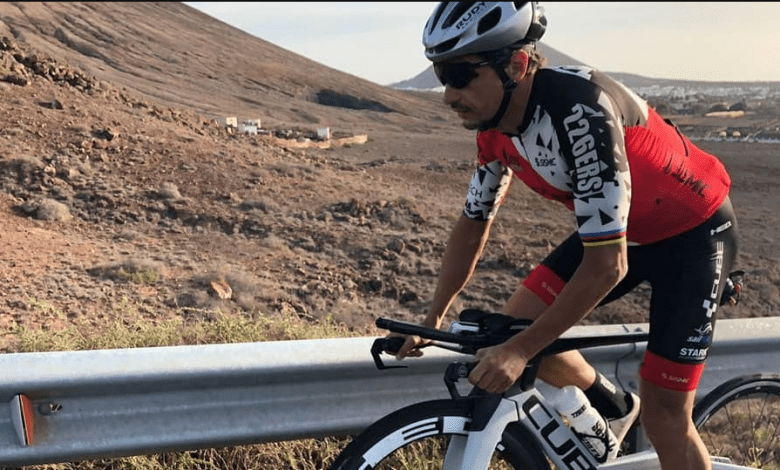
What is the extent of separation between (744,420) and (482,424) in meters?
1.69

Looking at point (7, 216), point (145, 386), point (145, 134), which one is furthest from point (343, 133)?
point (145, 386)

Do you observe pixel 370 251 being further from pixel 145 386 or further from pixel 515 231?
pixel 145 386

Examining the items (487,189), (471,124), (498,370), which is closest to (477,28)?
(471,124)

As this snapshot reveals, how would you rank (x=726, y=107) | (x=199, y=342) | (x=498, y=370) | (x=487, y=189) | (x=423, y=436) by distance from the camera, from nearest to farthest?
(x=498, y=370) < (x=423, y=436) < (x=487, y=189) < (x=199, y=342) < (x=726, y=107)

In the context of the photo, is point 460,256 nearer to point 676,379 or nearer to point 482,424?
point 482,424

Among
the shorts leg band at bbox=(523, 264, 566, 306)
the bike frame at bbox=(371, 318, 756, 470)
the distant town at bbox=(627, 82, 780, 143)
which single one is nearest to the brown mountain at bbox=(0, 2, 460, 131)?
the distant town at bbox=(627, 82, 780, 143)

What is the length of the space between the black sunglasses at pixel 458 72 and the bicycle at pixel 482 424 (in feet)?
2.49

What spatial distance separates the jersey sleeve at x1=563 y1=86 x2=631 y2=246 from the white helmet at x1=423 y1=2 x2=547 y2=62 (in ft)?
0.96

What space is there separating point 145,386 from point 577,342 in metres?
1.52

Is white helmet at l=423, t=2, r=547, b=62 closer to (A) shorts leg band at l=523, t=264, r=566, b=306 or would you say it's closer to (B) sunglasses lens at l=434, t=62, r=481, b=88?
(B) sunglasses lens at l=434, t=62, r=481, b=88

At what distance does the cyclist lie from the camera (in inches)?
88.8

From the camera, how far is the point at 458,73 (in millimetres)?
2307

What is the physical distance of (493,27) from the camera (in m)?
2.24

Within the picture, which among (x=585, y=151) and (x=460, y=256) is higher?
(x=585, y=151)
